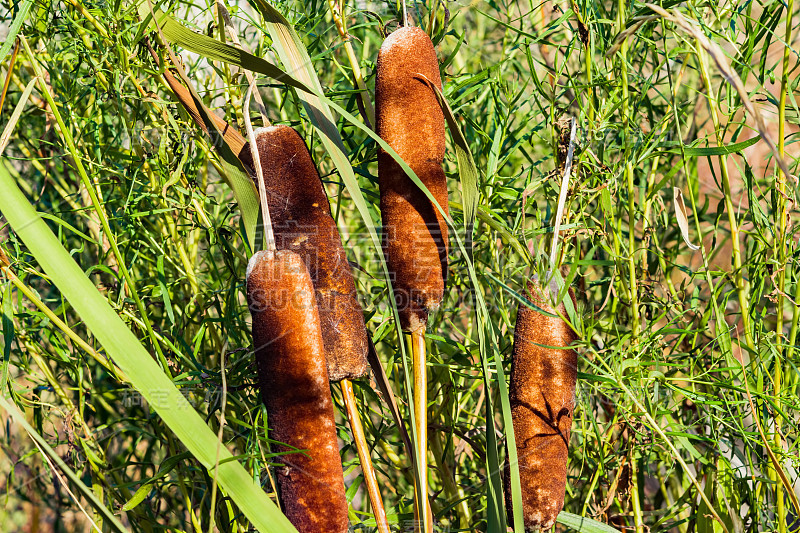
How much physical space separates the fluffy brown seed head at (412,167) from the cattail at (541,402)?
11 cm

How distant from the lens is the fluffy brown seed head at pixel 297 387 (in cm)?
60

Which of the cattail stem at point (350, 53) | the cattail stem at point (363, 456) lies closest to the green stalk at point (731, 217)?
the cattail stem at point (350, 53)

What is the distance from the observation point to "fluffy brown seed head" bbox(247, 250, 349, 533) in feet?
1.98

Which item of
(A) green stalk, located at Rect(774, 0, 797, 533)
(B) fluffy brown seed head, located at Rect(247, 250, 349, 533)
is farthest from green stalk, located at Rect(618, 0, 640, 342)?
(B) fluffy brown seed head, located at Rect(247, 250, 349, 533)

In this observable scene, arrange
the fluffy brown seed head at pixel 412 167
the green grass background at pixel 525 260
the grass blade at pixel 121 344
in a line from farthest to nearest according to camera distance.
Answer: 1. the green grass background at pixel 525 260
2. the fluffy brown seed head at pixel 412 167
3. the grass blade at pixel 121 344

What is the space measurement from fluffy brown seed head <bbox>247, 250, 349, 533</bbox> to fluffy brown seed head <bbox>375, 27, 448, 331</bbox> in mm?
116

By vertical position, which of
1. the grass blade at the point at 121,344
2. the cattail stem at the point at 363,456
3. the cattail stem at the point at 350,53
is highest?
the cattail stem at the point at 350,53

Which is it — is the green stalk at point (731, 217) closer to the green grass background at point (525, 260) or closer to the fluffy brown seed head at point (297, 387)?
the green grass background at point (525, 260)

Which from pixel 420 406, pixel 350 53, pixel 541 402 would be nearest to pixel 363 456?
pixel 420 406

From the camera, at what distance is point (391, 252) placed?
68cm

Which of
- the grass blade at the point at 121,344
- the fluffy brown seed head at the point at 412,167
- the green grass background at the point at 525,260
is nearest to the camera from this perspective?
the grass blade at the point at 121,344

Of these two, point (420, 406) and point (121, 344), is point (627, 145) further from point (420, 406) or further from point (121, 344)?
point (121, 344)

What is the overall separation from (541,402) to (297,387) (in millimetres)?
262

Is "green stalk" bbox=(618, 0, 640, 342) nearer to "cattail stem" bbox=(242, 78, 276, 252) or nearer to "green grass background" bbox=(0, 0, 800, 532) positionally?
"green grass background" bbox=(0, 0, 800, 532)
